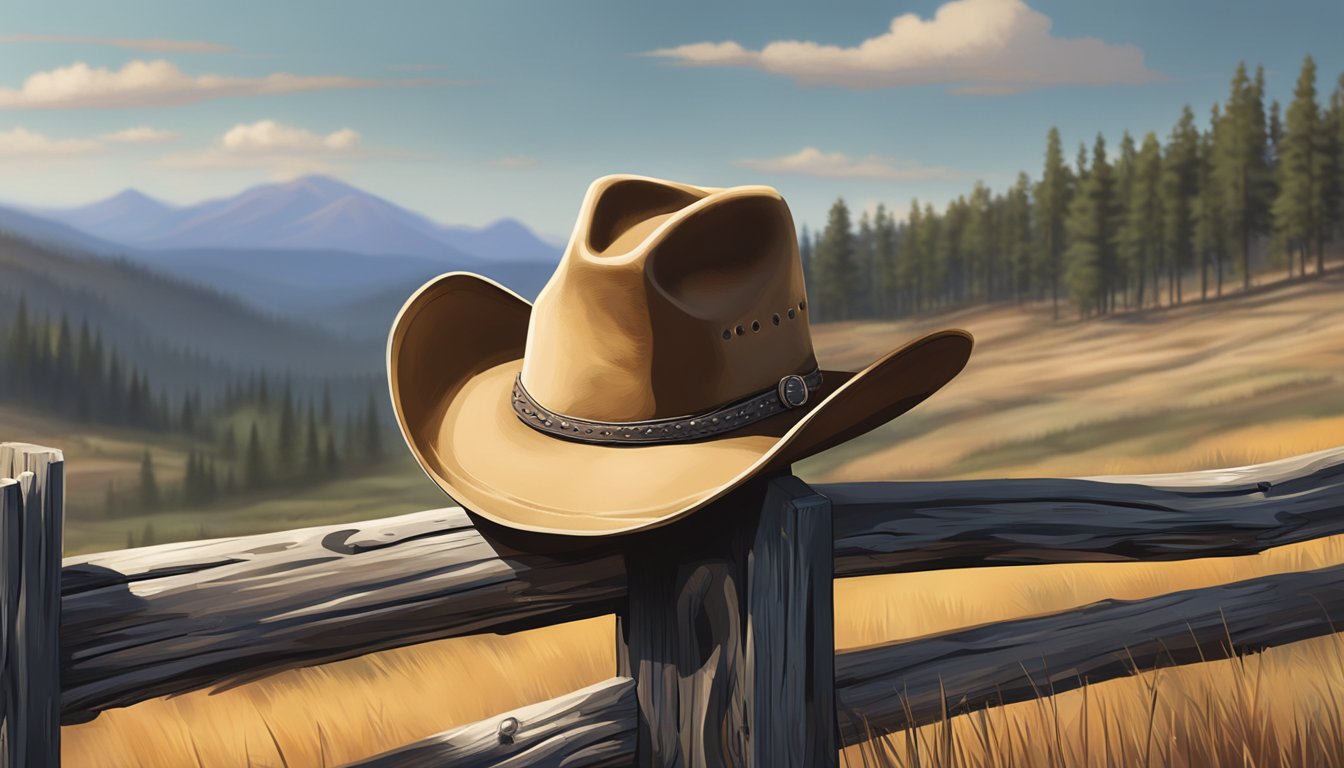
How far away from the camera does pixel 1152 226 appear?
2594cm

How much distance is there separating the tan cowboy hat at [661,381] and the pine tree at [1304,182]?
2666cm

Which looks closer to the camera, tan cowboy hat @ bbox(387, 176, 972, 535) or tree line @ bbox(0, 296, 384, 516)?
tan cowboy hat @ bbox(387, 176, 972, 535)

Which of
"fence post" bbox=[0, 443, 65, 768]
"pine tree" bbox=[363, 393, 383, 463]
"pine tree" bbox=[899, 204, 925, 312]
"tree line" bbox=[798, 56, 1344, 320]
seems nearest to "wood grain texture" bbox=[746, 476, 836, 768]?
"fence post" bbox=[0, 443, 65, 768]

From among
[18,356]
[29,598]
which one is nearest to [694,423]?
[29,598]

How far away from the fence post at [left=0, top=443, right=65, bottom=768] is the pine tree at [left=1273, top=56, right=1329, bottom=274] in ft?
90.4

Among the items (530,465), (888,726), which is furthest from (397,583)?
(888,726)

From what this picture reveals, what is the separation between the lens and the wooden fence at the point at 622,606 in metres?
1.72

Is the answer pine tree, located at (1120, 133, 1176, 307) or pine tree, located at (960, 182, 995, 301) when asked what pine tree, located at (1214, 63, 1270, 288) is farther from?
pine tree, located at (960, 182, 995, 301)

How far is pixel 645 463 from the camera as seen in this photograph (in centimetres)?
180

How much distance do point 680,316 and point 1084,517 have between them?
127 cm

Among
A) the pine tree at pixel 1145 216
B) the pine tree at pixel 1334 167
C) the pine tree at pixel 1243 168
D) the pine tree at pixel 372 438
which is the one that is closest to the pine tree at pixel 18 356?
the pine tree at pixel 372 438

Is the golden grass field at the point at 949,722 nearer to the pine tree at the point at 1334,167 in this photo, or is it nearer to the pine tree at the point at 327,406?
the pine tree at the point at 327,406

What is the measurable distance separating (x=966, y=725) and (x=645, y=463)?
4.99 ft

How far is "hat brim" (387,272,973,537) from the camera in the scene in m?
1.73
